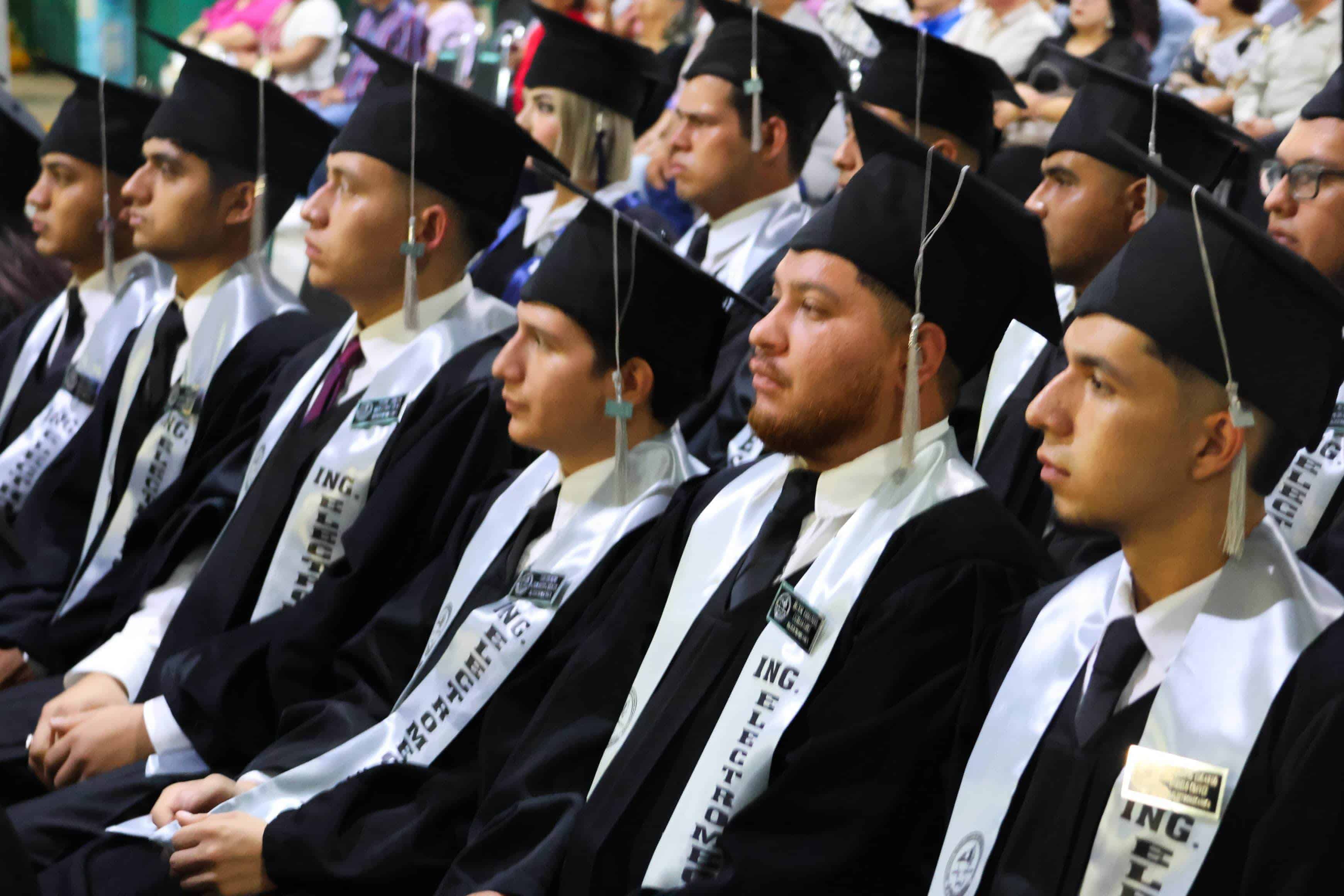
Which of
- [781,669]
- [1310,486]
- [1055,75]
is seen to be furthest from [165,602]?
[1055,75]

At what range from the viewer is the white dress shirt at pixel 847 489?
227 centimetres

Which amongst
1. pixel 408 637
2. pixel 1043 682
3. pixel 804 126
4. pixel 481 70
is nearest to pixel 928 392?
pixel 1043 682

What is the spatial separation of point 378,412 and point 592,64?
6.37 ft

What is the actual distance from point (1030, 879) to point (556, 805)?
0.79 meters

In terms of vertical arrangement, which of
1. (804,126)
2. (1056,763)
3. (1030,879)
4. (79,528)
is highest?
(804,126)

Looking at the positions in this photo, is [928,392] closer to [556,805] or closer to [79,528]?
[556,805]

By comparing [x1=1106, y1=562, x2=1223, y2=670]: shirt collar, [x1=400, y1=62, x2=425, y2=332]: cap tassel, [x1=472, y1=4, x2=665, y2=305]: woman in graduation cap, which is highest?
[x1=472, y1=4, x2=665, y2=305]: woman in graduation cap

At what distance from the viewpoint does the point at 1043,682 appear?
194 cm

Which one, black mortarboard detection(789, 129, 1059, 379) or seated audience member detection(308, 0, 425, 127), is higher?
seated audience member detection(308, 0, 425, 127)

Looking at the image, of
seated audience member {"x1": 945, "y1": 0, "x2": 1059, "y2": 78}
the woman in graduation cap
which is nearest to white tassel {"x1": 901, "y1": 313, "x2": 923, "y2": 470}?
the woman in graduation cap

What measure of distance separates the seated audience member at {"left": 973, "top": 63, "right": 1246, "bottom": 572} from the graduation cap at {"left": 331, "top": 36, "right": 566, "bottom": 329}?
110 cm

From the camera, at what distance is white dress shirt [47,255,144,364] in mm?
4582

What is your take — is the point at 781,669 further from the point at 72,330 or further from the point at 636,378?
the point at 72,330

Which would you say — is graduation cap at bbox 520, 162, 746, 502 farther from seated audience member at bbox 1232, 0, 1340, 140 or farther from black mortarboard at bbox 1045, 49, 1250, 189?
seated audience member at bbox 1232, 0, 1340, 140
